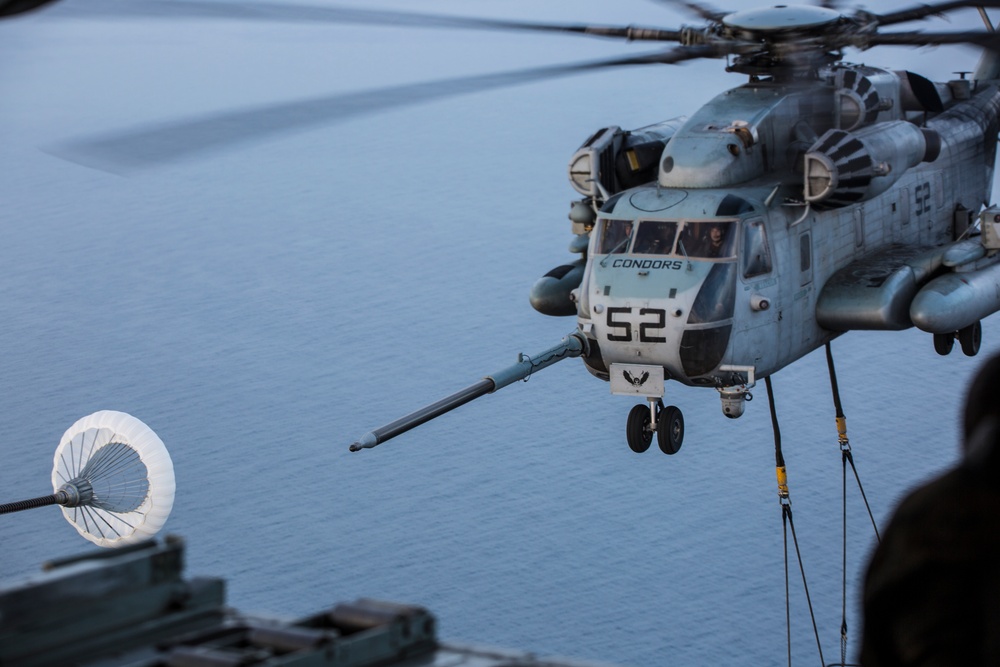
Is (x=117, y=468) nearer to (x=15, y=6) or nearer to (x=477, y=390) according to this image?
(x=477, y=390)

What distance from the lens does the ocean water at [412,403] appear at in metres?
32.9

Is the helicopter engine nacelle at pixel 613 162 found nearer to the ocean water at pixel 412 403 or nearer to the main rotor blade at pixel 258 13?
the main rotor blade at pixel 258 13

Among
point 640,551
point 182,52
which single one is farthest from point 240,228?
point 182,52

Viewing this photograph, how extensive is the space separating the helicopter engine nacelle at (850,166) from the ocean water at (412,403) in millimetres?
12480

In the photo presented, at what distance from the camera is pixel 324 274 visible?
4462cm

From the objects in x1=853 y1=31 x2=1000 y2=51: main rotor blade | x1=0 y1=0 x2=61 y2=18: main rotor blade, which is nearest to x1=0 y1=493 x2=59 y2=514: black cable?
x1=853 y1=31 x2=1000 y2=51: main rotor blade

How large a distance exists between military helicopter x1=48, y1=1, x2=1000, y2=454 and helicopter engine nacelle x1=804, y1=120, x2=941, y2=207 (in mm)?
22

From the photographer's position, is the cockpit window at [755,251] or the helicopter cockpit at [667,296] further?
the cockpit window at [755,251]

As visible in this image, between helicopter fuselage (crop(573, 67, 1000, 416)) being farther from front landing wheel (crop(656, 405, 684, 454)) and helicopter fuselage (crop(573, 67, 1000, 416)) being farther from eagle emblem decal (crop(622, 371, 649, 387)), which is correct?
front landing wheel (crop(656, 405, 684, 454))

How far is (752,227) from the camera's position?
64.2ft

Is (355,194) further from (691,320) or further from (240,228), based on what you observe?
(691,320)

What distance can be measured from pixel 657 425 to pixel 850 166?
3.79m

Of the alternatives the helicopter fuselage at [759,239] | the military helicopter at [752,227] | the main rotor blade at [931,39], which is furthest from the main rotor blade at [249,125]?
the main rotor blade at [931,39]

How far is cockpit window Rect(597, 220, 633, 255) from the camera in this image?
19594 millimetres
